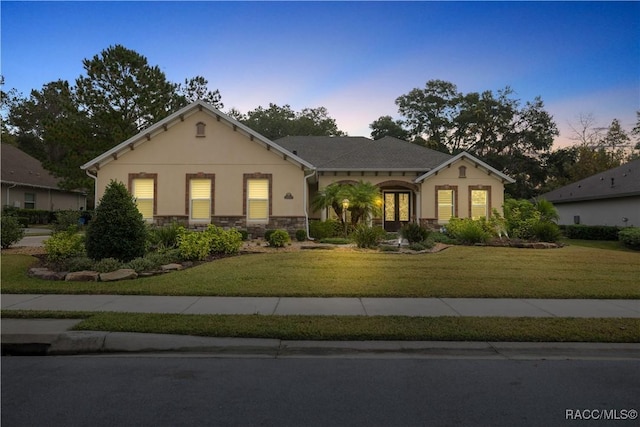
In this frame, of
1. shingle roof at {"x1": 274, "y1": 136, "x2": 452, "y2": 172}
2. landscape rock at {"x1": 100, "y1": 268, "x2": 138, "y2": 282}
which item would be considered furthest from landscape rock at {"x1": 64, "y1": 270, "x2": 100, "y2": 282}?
shingle roof at {"x1": 274, "y1": 136, "x2": 452, "y2": 172}

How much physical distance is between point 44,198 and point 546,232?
35.4m

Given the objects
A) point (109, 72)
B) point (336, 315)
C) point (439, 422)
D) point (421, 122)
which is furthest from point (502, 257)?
point (421, 122)

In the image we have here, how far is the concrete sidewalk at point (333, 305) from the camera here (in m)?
6.91

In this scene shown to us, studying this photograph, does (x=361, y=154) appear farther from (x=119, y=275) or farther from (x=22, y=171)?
(x=22, y=171)

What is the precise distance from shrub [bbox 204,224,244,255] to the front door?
1163 centimetres

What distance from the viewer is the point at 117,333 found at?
5.57 metres

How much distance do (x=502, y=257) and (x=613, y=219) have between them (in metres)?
14.6

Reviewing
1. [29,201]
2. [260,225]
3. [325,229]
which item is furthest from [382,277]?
[29,201]

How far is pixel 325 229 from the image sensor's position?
1827 centimetres

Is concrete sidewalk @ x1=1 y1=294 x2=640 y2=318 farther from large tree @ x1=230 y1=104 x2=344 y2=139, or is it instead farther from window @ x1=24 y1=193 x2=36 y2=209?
large tree @ x1=230 y1=104 x2=344 y2=139

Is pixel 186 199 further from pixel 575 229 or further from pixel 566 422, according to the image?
pixel 575 229

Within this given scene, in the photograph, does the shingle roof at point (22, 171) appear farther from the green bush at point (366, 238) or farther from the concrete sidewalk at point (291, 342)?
the concrete sidewalk at point (291, 342)

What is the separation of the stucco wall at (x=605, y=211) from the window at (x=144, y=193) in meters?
24.1

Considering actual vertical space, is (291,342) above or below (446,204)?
below
